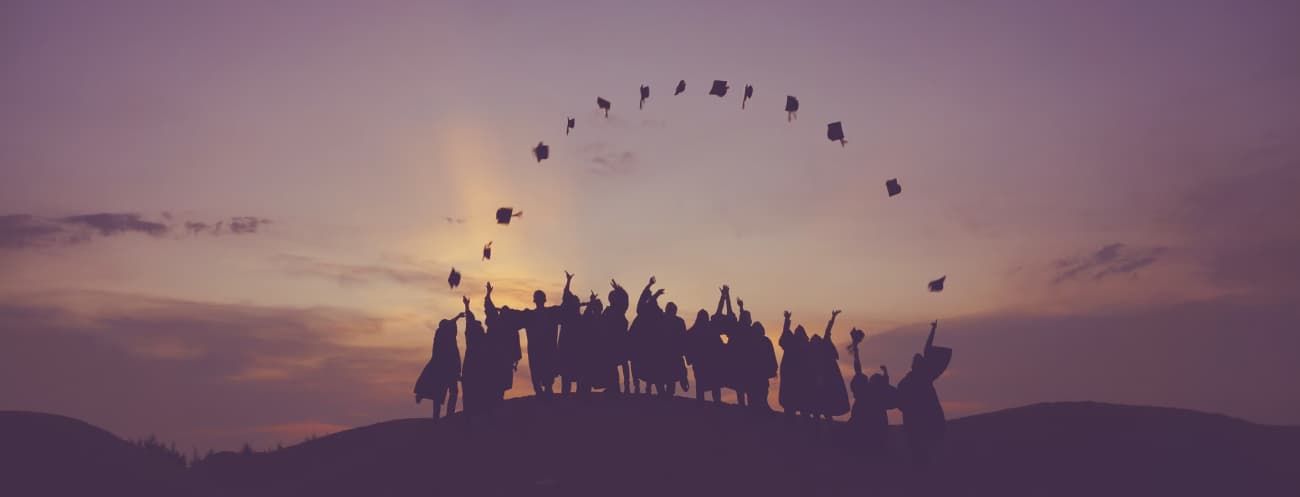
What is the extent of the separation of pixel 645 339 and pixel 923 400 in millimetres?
6138

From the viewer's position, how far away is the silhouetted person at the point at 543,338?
Result: 23188 mm

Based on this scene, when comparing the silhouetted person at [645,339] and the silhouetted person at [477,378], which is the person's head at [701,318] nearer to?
the silhouetted person at [645,339]

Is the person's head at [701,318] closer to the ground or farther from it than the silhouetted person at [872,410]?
farther from it

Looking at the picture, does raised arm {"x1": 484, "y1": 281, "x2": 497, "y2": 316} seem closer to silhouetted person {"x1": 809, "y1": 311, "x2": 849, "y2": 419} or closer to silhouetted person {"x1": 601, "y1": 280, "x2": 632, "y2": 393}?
silhouetted person {"x1": 601, "y1": 280, "x2": 632, "y2": 393}

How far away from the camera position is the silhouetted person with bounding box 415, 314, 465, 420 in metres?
21.9

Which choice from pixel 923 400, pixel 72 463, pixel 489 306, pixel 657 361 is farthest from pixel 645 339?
pixel 72 463

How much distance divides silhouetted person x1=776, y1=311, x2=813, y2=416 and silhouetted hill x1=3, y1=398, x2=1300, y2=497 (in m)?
0.47

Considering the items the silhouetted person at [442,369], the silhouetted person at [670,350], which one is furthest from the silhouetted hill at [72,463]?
the silhouetted person at [670,350]

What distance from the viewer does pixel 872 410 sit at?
22031 mm

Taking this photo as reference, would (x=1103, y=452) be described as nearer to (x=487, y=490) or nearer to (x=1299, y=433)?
(x=1299, y=433)

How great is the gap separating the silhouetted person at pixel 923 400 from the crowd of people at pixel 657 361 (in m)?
0.02

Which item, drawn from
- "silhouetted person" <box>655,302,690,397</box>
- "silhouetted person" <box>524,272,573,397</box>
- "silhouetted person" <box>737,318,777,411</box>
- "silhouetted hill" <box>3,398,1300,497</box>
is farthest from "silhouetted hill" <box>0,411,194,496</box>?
"silhouetted person" <box>737,318,777,411</box>

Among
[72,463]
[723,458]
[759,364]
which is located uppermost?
[759,364]

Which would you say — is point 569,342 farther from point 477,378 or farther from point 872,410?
point 872,410
